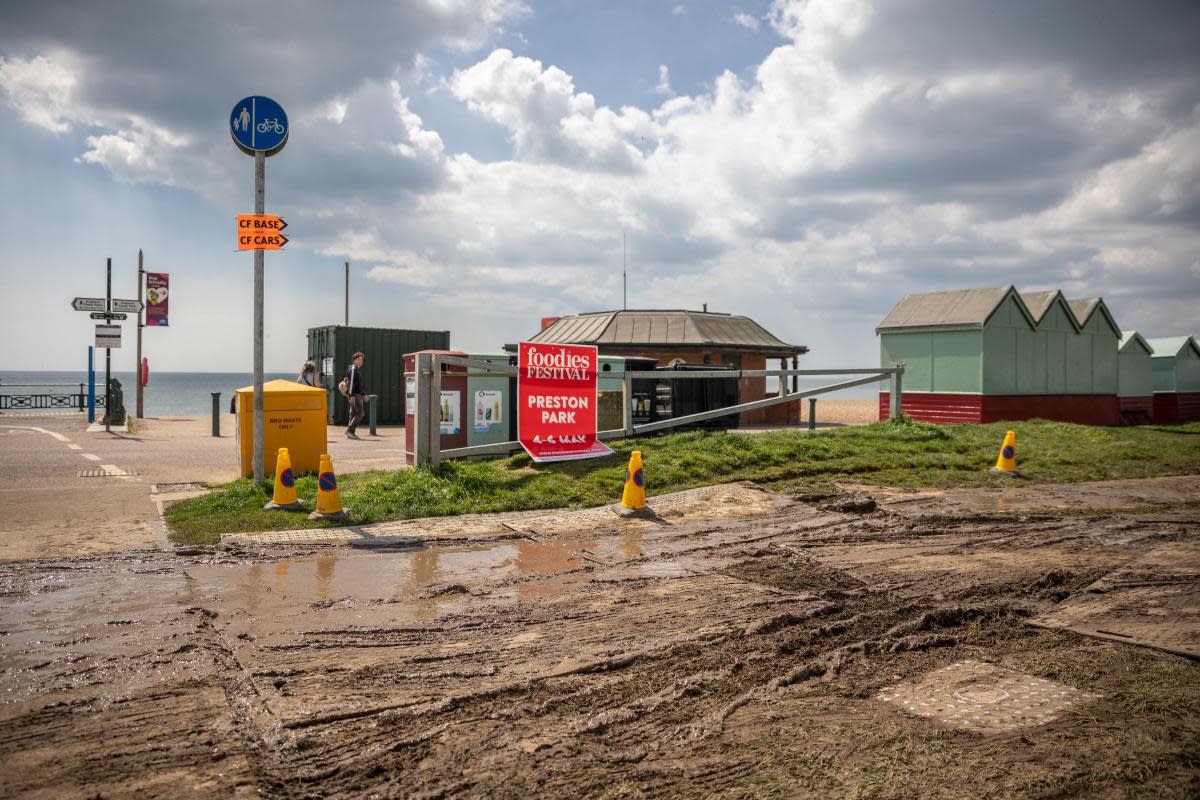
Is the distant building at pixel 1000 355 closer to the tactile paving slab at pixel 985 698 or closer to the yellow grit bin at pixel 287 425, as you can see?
the yellow grit bin at pixel 287 425

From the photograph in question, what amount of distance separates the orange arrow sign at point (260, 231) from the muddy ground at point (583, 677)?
13.4ft

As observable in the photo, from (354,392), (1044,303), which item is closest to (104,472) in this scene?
(354,392)

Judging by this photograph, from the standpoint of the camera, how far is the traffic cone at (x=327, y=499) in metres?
8.55

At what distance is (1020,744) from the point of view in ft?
11.7

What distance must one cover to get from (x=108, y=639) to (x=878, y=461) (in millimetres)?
10666

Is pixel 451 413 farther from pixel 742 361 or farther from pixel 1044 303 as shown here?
pixel 1044 303

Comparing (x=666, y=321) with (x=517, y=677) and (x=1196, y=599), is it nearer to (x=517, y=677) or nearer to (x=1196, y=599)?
(x=1196, y=599)

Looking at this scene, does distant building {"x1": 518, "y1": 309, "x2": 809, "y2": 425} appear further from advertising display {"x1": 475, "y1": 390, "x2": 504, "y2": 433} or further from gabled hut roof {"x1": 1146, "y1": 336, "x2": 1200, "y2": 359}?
gabled hut roof {"x1": 1146, "y1": 336, "x2": 1200, "y2": 359}

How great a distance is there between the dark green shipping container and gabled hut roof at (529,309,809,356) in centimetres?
540

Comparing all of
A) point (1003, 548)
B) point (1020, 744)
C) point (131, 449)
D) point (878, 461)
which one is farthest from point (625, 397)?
point (131, 449)

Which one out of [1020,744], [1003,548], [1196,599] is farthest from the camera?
[1003,548]

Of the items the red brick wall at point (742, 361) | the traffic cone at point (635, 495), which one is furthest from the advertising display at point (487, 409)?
the red brick wall at point (742, 361)

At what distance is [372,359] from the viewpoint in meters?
25.3

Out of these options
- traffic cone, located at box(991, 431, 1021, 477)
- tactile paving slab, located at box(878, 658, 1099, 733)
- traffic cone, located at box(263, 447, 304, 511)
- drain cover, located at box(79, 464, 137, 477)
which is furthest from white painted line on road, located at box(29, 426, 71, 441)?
tactile paving slab, located at box(878, 658, 1099, 733)
